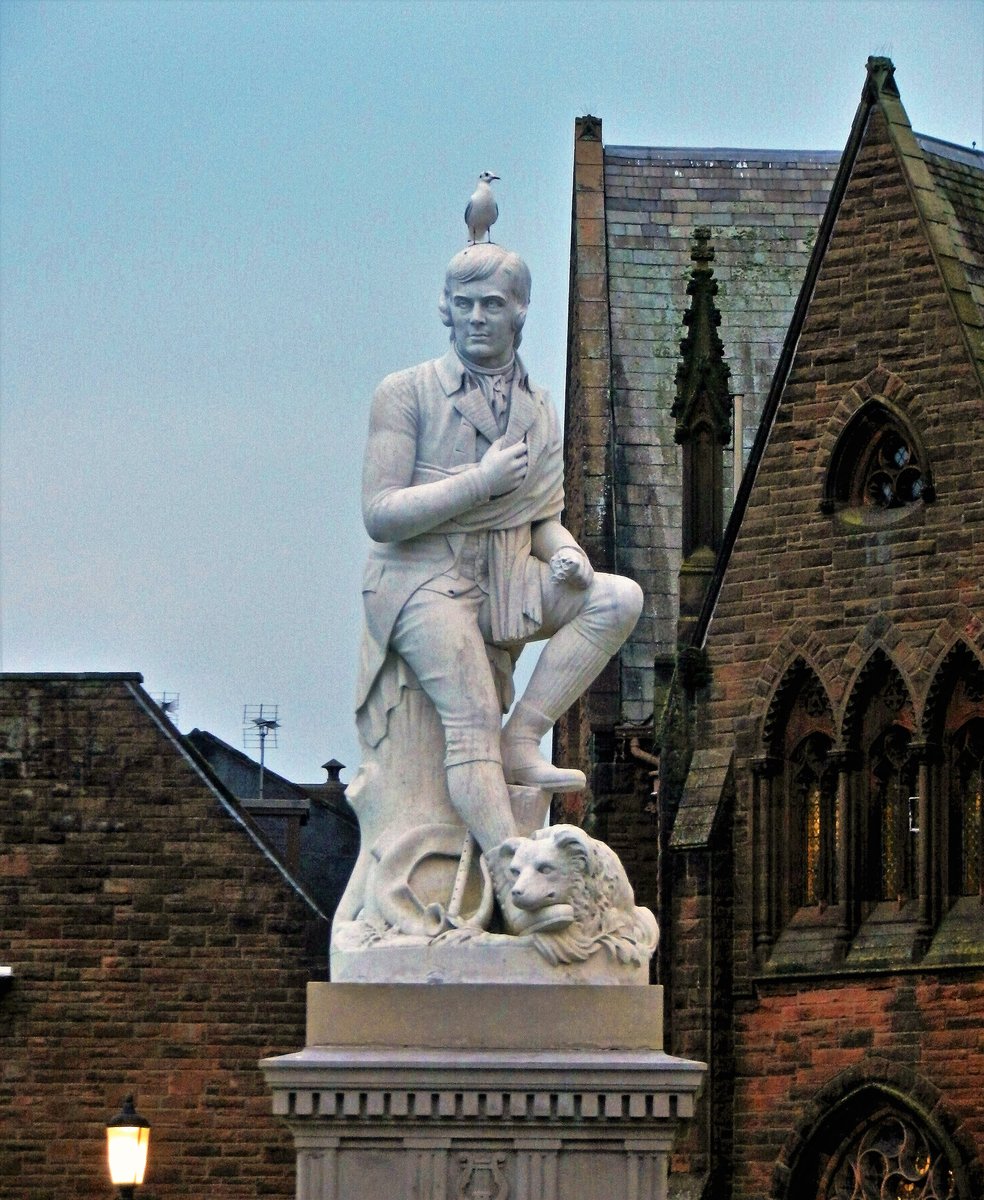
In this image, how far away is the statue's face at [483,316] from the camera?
1630 centimetres

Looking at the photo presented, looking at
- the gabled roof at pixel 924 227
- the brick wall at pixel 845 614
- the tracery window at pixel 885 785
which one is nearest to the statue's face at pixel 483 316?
the brick wall at pixel 845 614

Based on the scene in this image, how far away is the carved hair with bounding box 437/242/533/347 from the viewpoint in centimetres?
1631

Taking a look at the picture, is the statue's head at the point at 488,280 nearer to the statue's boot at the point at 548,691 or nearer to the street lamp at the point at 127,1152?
the statue's boot at the point at 548,691

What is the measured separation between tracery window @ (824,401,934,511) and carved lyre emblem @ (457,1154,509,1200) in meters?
29.6

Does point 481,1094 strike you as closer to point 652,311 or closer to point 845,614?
point 845,614

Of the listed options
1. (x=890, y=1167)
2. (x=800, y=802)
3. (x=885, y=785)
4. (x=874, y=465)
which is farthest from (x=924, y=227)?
(x=890, y=1167)

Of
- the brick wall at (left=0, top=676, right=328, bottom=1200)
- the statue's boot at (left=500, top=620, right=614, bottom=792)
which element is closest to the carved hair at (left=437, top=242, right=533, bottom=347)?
the statue's boot at (left=500, top=620, right=614, bottom=792)

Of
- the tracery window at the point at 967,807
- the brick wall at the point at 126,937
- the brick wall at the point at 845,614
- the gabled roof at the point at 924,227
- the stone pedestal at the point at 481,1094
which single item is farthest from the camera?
the gabled roof at the point at 924,227

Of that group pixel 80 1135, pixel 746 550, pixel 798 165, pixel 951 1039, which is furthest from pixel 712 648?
pixel 798 165

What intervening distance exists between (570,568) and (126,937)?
2835 cm

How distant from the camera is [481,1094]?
15.3 meters

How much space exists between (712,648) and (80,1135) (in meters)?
9.14

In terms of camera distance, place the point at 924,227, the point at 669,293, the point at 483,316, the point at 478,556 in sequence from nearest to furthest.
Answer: the point at 478,556 < the point at 483,316 < the point at 924,227 < the point at 669,293

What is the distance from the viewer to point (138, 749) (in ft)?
144
